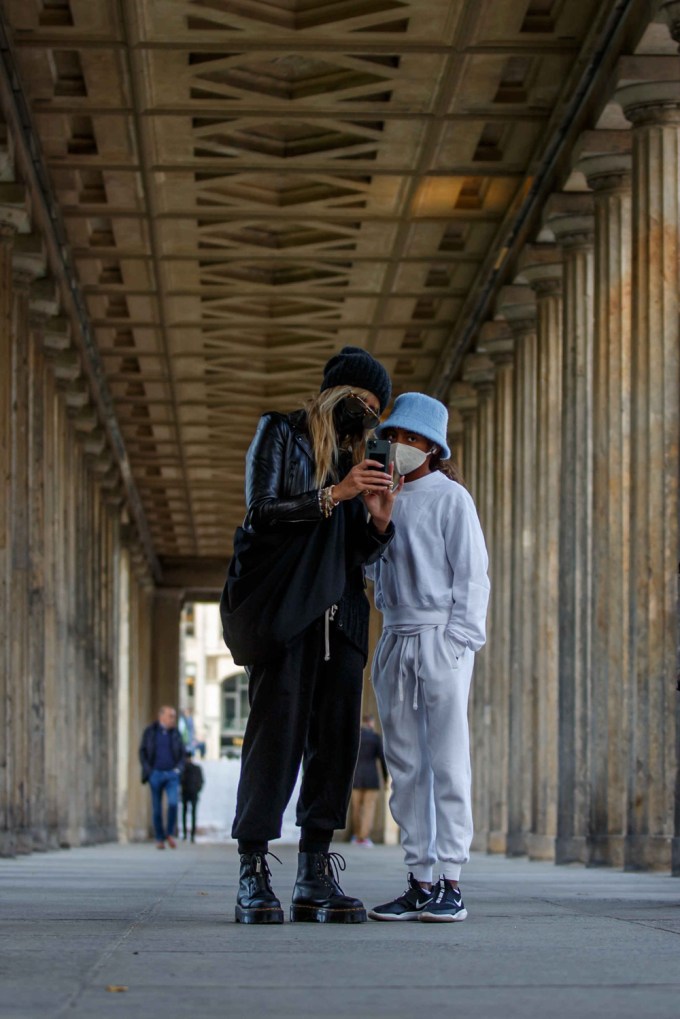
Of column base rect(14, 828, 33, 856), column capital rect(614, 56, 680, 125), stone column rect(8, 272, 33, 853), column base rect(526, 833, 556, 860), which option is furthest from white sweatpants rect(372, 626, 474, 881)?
column base rect(526, 833, 556, 860)

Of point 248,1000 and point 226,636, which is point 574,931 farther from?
point 248,1000

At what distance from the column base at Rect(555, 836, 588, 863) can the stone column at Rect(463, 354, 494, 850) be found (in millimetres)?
8622

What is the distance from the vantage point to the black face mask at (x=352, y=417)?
7.74 meters

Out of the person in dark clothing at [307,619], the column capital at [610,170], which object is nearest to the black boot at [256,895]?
the person in dark clothing at [307,619]

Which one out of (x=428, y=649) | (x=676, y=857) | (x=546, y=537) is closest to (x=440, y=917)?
(x=428, y=649)

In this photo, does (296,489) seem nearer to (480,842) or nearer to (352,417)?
→ (352,417)

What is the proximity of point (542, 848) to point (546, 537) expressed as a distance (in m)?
3.68

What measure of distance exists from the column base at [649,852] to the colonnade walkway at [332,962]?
6.59m

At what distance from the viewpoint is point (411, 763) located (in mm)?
8023

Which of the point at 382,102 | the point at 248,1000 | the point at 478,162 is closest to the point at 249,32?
the point at 382,102

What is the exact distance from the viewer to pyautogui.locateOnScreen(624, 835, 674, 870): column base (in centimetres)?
1628

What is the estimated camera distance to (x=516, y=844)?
25.8 meters

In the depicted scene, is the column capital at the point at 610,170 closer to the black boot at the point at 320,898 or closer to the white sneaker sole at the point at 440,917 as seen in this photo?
the white sneaker sole at the point at 440,917

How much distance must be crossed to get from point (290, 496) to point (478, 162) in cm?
1767
